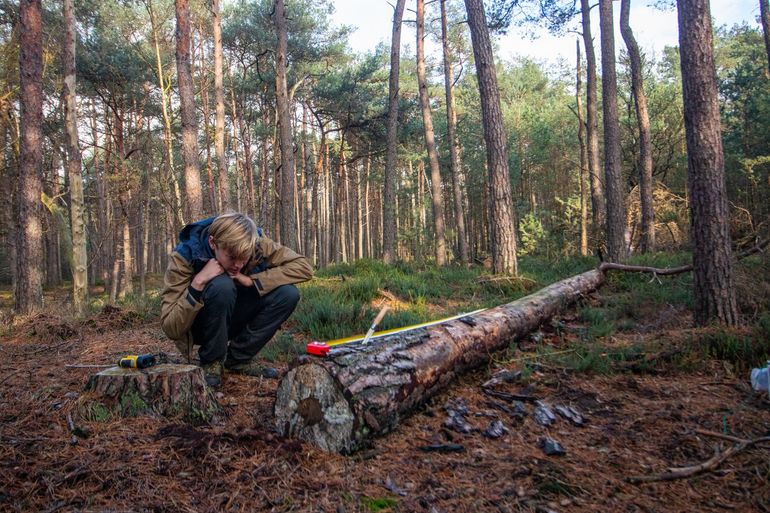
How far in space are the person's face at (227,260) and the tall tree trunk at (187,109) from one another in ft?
23.9

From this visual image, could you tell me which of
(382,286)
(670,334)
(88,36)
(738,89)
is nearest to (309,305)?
(382,286)

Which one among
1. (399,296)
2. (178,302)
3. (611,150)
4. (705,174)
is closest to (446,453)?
(178,302)

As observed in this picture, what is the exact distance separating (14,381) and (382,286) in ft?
16.7

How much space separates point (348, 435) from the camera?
224cm

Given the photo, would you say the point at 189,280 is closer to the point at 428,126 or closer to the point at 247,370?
the point at 247,370

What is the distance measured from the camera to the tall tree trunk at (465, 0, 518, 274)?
7.77 meters

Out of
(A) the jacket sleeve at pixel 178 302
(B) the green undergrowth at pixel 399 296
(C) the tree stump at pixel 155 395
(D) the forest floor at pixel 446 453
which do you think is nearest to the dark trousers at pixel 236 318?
(A) the jacket sleeve at pixel 178 302

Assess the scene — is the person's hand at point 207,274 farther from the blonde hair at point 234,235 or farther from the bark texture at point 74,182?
the bark texture at point 74,182

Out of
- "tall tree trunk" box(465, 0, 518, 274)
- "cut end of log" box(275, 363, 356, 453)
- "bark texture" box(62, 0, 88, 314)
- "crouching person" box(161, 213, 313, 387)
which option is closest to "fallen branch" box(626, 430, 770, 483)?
"cut end of log" box(275, 363, 356, 453)

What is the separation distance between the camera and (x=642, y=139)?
37.7 ft

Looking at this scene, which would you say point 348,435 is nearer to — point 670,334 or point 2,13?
point 670,334

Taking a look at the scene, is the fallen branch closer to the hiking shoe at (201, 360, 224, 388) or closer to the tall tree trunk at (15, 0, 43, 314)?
the hiking shoe at (201, 360, 224, 388)

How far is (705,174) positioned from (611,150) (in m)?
6.24

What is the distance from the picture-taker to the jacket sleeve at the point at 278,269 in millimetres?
3158
